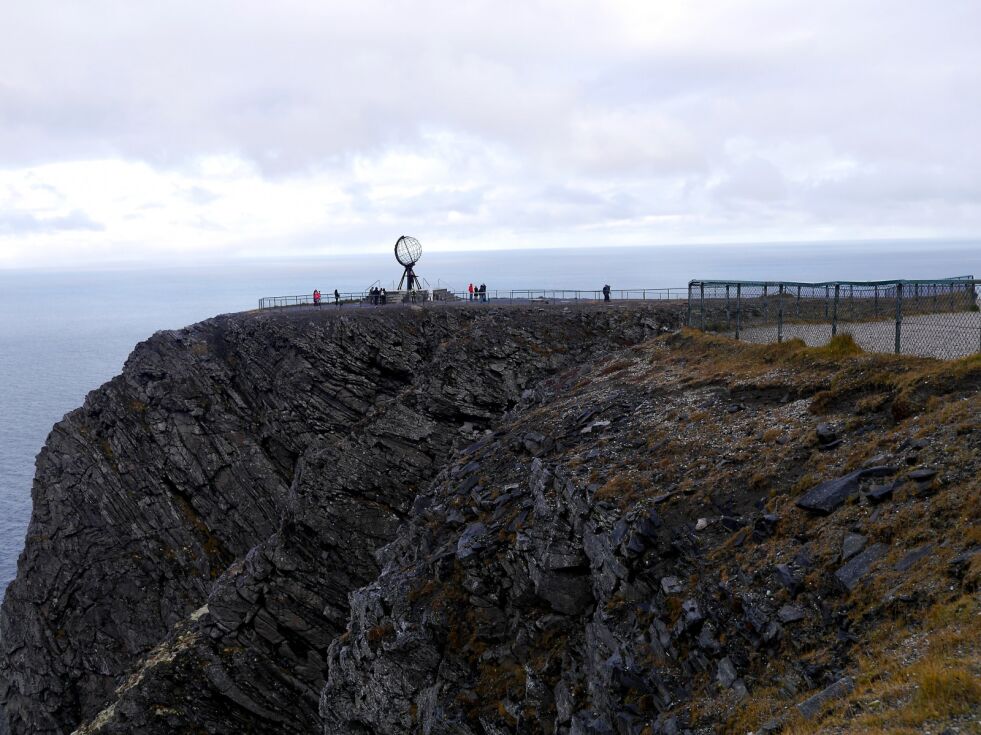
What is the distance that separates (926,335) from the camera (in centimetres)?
1850

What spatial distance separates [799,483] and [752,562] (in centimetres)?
220

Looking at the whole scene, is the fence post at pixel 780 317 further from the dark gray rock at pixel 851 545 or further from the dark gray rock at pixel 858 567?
the dark gray rock at pixel 858 567

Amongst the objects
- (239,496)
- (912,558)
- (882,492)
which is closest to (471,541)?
(882,492)

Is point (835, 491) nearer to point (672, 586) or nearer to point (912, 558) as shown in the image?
point (912, 558)

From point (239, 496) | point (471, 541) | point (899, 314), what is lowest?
point (239, 496)

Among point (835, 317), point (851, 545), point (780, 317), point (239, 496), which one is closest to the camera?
point (851, 545)

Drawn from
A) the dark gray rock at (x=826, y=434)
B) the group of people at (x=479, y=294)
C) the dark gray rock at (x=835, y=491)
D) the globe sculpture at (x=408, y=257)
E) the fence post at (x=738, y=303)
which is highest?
the globe sculpture at (x=408, y=257)

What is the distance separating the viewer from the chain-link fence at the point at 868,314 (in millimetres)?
17938

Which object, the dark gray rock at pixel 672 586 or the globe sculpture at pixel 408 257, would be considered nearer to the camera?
the dark gray rock at pixel 672 586

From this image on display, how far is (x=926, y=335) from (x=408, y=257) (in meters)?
52.3

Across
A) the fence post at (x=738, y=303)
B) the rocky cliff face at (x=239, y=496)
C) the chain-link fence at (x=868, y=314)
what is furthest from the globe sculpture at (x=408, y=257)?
the fence post at (x=738, y=303)

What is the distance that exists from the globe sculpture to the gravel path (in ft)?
151

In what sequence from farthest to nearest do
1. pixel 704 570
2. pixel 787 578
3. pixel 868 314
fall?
pixel 868 314 < pixel 704 570 < pixel 787 578

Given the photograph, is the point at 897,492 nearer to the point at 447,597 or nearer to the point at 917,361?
the point at 917,361
